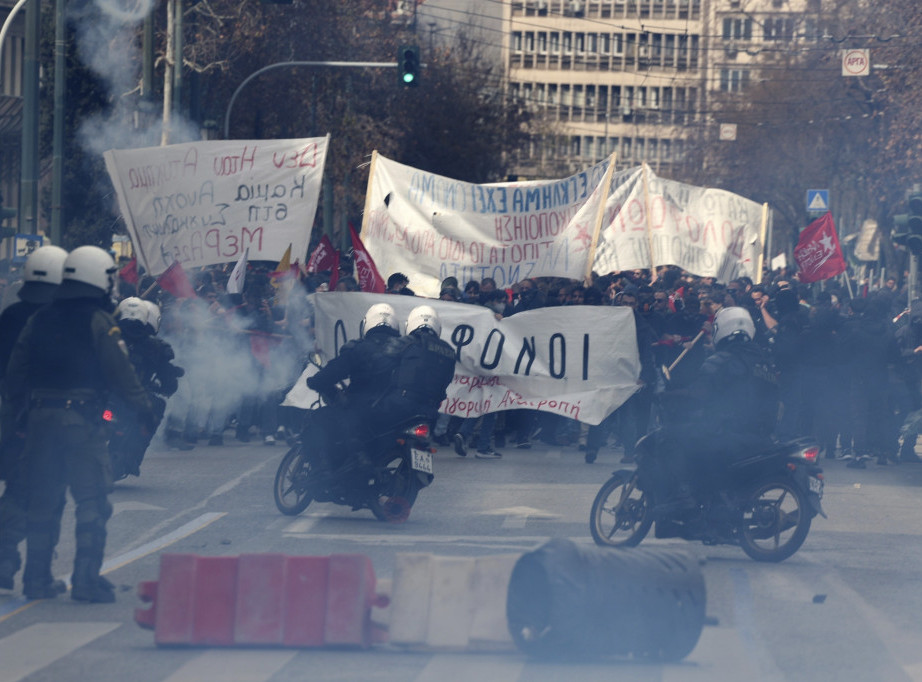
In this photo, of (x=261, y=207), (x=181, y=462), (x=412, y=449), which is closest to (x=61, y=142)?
(x=261, y=207)

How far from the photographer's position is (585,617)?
7270 mm

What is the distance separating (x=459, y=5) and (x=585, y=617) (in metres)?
104

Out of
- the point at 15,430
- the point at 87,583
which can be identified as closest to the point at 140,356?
the point at 15,430

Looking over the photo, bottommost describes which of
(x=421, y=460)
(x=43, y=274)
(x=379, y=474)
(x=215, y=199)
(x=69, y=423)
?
(x=379, y=474)

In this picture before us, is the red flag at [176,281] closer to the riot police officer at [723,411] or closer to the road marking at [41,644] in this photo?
the riot police officer at [723,411]

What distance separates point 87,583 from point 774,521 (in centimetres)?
426

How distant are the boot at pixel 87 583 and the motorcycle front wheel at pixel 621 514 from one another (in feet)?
11.2

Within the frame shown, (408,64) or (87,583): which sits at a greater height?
(408,64)

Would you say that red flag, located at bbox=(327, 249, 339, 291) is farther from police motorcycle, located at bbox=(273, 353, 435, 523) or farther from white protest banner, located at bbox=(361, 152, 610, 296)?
police motorcycle, located at bbox=(273, 353, 435, 523)

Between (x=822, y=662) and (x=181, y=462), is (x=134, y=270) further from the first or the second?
(x=822, y=662)

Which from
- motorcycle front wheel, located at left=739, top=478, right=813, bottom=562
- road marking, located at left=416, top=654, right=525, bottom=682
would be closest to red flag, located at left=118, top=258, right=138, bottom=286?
motorcycle front wheel, located at left=739, top=478, right=813, bottom=562

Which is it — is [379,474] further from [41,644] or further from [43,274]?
[41,644]

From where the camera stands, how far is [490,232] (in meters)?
21.2

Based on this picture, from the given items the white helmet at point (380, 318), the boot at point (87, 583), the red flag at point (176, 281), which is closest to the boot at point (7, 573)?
the boot at point (87, 583)
